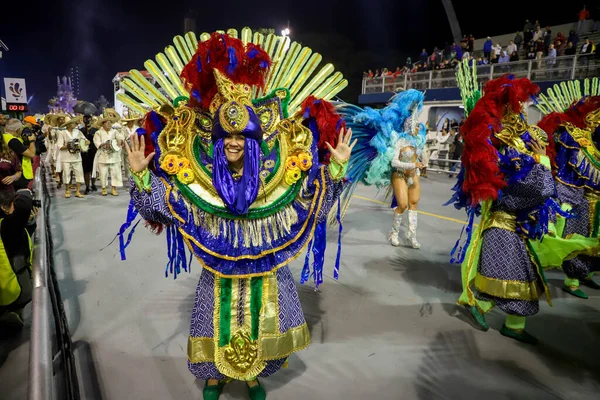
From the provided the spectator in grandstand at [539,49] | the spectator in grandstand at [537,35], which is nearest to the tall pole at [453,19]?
the spectator in grandstand at [537,35]

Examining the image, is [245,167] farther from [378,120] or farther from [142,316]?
[378,120]

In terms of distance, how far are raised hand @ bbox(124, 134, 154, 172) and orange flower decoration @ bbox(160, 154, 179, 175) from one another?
0.08 meters

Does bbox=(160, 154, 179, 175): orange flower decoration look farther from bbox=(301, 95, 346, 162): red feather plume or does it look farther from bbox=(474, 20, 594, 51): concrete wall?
bbox=(474, 20, 594, 51): concrete wall

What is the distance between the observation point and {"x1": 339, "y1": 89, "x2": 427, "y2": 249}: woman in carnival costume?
5.00 meters

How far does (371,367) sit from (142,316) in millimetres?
2085

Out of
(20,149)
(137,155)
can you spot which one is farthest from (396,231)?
(20,149)

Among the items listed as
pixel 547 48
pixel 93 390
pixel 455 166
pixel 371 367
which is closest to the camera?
pixel 93 390

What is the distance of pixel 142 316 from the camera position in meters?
3.51

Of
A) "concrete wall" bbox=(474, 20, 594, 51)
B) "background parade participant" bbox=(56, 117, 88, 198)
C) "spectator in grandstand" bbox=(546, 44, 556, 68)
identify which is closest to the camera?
"background parade participant" bbox=(56, 117, 88, 198)

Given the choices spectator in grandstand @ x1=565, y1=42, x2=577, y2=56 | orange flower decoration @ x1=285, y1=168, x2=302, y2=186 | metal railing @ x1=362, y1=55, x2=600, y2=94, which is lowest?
orange flower decoration @ x1=285, y1=168, x2=302, y2=186

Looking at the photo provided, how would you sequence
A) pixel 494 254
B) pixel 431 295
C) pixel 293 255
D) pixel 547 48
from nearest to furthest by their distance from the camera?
pixel 293 255
pixel 494 254
pixel 431 295
pixel 547 48

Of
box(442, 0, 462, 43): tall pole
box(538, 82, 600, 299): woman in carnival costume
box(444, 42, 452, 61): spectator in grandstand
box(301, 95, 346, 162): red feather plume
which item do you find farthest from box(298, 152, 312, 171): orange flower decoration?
box(442, 0, 462, 43): tall pole

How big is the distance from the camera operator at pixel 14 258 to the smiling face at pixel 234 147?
6.81ft

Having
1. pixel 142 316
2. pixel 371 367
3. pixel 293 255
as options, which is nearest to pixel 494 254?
pixel 371 367
